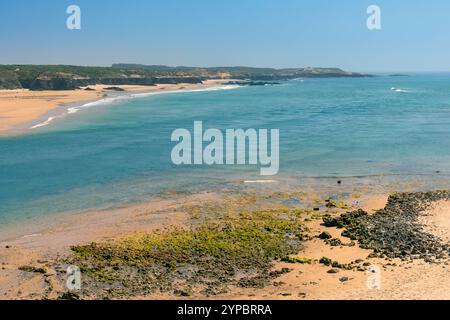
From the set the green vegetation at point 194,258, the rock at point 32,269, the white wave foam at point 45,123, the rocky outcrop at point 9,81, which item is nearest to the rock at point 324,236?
the green vegetation at point 194,258

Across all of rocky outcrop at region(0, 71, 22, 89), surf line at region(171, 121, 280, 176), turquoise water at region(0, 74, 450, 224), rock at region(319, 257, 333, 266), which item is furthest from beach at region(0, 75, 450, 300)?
rocky outcrop at region(0, 71, 22, 89)

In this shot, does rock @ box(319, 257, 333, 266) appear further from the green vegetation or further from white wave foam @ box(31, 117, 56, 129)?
white wave foam @ box(31, 117, 56, 129)

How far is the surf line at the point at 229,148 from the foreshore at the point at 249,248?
927cm

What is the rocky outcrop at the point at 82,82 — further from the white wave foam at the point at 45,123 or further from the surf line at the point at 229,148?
the surf line at the point at 229,148

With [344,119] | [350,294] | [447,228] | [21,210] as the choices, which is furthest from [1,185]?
[344,119]

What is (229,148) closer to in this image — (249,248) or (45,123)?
(249,248)

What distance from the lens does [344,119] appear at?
67500 mm

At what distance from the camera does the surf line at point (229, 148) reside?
37.7 metres

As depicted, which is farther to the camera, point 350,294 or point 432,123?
point 432,123

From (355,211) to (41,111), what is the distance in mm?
58602

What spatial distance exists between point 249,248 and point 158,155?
2269 centimetres
